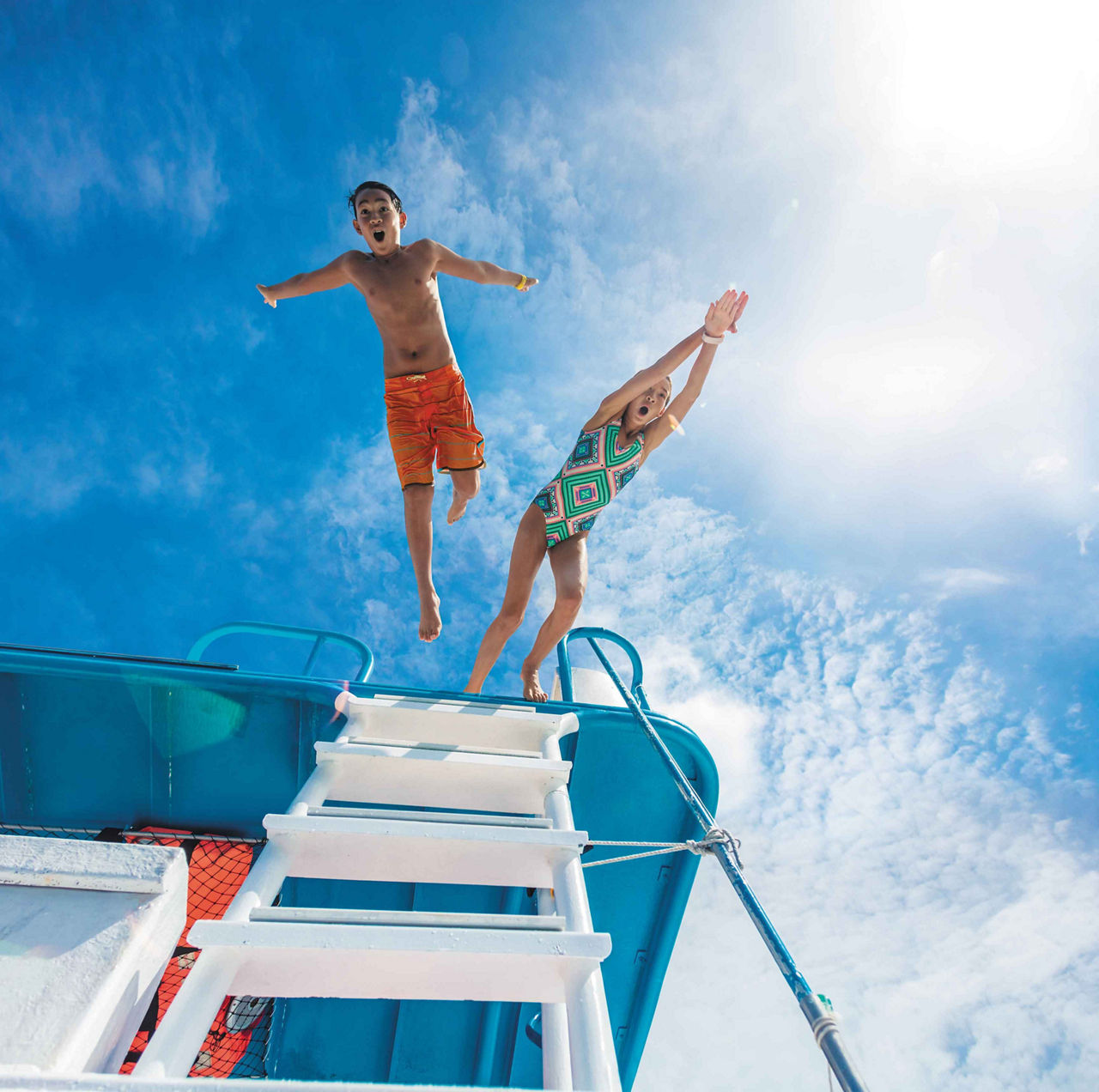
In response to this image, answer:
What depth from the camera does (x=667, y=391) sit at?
4238 mm

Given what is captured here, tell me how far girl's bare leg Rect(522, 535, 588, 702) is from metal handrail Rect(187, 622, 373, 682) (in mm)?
959

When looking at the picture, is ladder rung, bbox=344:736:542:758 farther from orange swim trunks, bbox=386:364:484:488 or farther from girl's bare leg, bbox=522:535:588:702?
orange swim trunks, bbox=386:364:484:488

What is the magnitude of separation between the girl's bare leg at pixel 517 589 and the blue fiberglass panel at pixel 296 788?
2.03 ft

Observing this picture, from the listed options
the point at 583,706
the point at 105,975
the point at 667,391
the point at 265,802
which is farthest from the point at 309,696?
the point at 667,391

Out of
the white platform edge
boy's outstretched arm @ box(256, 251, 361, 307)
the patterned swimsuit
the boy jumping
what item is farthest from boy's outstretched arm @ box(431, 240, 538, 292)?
the white platform edge

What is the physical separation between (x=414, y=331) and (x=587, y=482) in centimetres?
151

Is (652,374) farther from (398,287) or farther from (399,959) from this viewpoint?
(399,959)

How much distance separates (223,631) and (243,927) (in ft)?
9.38

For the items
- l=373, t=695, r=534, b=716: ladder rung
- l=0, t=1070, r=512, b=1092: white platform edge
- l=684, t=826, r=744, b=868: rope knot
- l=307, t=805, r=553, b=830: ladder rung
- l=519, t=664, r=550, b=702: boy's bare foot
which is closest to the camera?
l=0, t=1070, r=512, b=1092: white platform edge

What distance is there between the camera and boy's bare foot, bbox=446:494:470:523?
4.31m

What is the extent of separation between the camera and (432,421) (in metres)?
4.24

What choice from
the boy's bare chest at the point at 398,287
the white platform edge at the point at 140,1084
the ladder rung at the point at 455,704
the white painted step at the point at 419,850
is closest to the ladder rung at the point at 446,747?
the ladder rung at the point at 455,704

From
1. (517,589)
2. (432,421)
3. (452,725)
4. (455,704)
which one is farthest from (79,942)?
(432,421)

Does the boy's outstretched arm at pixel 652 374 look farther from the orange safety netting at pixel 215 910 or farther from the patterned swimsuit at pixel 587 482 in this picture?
the orange safety netting at pixel 215 910
